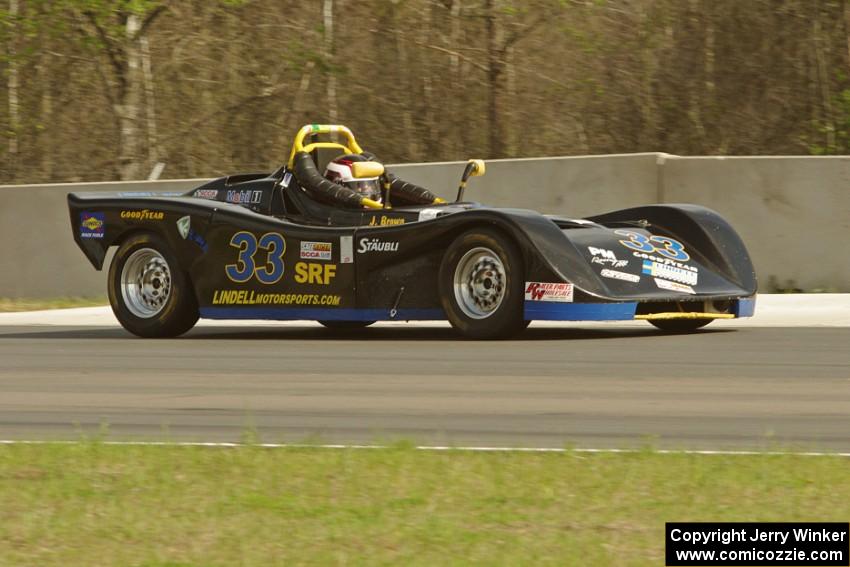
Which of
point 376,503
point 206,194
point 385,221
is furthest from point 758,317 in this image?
point 376,503

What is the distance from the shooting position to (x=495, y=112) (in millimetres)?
19688

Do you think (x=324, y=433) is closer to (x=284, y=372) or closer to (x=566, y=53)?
(x=284, y=372)

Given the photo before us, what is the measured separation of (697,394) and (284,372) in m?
2.55

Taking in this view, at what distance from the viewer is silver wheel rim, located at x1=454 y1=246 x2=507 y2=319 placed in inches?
408

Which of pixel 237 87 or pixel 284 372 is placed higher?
pixel 237 87

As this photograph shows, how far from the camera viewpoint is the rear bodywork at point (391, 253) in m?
10.1

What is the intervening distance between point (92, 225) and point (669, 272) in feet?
15.0

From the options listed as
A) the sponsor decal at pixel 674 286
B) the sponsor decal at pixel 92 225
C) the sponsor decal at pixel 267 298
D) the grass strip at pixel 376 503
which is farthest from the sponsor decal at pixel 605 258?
the grass strip at pixel 376 503

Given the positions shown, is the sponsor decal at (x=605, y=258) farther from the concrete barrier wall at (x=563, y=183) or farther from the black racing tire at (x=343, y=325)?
the concrete barrier wall at (x=563, y=183)

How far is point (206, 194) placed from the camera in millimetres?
12125

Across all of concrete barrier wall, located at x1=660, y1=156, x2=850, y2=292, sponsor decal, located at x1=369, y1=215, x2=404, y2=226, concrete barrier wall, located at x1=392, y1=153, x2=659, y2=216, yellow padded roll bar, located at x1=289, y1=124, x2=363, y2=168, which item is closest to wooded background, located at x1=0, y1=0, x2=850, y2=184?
concrete barrier wall, located at x1=392, y1=153, x2=659, y2=216

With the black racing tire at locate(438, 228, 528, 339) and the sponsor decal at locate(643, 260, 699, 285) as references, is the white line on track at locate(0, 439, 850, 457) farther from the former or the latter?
the sponsor decal at locate(643, 260, 699, 285)

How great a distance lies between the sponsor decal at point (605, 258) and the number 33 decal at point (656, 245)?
0.64 feet

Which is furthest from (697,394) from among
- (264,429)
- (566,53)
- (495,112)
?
(566,53)
